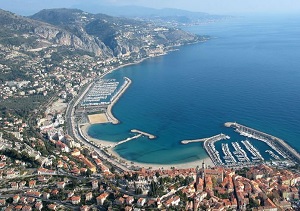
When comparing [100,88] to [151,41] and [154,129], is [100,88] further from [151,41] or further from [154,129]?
[151,41]

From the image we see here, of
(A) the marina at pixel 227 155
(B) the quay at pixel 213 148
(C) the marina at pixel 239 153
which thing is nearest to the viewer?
(A) the marina at pixel 227 155

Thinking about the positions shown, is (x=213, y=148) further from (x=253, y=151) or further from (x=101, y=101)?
(x=101, y=101)

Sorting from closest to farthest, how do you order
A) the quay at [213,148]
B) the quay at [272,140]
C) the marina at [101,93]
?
1. the quay at [213,148]
2. the quay at [272,140]
3. the marina at [101,93]

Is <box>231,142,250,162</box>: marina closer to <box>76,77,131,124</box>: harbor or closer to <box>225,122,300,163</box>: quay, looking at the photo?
<box>225,122,300,163</box>: quay

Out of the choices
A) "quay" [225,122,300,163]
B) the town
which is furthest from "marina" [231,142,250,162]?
"quay" [225,122,300,163]

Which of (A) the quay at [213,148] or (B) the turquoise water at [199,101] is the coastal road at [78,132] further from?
(A) the quay at [213,148]

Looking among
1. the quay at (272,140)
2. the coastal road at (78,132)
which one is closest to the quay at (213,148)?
the quay at (272,140)
